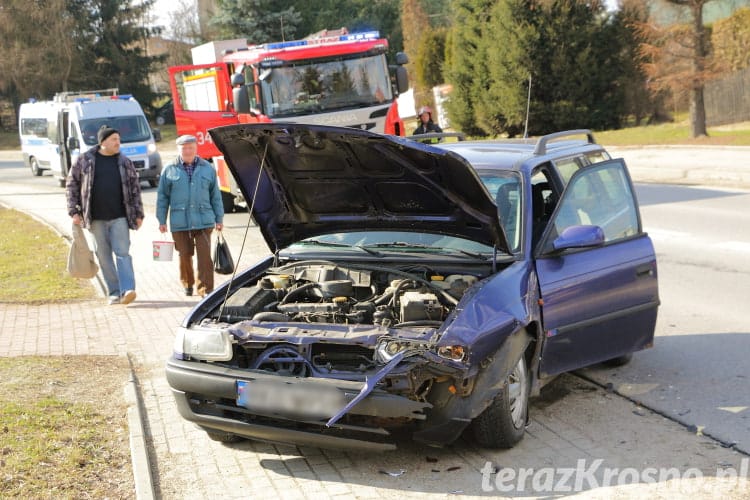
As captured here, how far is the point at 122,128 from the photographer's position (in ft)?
89.8

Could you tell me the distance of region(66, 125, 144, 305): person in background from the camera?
9.80 m

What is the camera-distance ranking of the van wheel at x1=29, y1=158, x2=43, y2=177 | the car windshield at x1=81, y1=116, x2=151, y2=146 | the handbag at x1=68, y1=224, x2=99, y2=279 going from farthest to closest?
the van wheel at x1=29, y1=158, x2=43, y2=177, the car windshield at x1=81, y1=116, x2=151, y2=146, the handbag at x1=68, y1=224, x2=99, y2=279

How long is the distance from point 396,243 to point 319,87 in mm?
11456

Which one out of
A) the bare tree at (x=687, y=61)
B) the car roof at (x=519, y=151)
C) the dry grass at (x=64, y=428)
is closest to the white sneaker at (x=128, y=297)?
the dry grass at (x=64, y=428)

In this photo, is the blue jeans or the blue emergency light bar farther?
the blue emergency light bar

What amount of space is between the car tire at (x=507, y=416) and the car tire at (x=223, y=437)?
4.64ft

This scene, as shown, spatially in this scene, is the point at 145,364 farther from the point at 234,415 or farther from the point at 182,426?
the point at 234,415

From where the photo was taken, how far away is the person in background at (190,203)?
9930 mm

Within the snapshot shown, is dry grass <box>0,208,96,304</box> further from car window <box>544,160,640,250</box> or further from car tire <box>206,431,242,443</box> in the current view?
car window <box>544,160,640,250</box>

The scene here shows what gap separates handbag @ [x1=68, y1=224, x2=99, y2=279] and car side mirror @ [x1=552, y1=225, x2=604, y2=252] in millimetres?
5853

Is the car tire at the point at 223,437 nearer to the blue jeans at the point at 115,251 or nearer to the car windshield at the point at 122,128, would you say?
the blue jeans at the point at 115,251

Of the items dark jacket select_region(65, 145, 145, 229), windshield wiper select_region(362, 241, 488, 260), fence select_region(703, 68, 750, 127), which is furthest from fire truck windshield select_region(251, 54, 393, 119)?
fence select_region(703, 68, 750, 127)

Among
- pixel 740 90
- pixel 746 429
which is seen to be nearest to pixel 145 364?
pixel 746 429

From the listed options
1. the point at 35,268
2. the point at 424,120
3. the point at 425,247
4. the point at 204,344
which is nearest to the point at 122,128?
the point at 424,120
